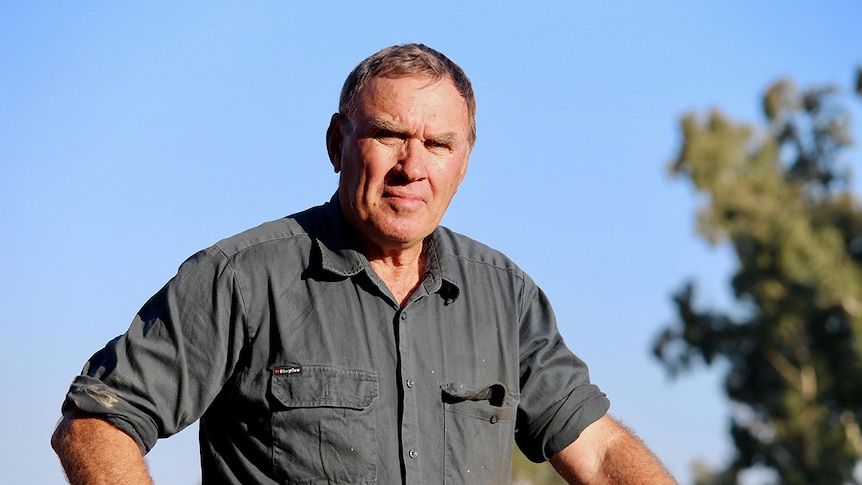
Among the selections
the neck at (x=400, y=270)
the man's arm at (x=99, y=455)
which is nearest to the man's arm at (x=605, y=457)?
the neck at (x=400, y=270)

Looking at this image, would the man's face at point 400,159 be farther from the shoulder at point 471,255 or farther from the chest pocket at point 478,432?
the chest pocket at point 478,432

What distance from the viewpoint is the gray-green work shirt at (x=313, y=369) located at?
3354mm

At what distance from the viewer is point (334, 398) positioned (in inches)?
134

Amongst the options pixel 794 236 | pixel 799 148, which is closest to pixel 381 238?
pixel 794 236

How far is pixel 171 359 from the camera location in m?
3.34

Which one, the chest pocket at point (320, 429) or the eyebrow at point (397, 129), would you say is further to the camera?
the eyebrow at point (397, 129)

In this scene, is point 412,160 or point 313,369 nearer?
point 313,369

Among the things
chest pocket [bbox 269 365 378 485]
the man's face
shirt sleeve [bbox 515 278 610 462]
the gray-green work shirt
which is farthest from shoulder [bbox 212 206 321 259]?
shirt sleeve [bbox 515 278 610 462]

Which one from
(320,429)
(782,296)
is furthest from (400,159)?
(782,296)

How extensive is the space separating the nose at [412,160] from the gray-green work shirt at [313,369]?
290 mm

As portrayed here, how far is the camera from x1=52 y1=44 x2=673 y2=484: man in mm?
3352

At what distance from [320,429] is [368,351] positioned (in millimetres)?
278

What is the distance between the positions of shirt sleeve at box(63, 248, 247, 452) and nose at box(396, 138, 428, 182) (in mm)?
614

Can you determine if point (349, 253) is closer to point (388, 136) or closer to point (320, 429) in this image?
point (388, 136)
